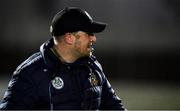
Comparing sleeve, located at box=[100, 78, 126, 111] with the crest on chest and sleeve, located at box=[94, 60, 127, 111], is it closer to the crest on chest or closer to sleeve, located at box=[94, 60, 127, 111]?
sleeve, located at box=[94, 60, 127, 111]

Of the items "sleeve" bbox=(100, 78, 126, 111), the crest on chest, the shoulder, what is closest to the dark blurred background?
"sleeve" bbox=(100, 78, 126, 111)

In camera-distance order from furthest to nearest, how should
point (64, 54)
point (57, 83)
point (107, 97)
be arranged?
point (107, 97) < point (64, 54) < point (57, 83)

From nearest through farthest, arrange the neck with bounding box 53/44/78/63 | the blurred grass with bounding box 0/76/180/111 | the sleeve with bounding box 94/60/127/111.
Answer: the neck with bounding box 53/44/78/63 < the sleeve with bounding box 94/60/127/111 < the blurred grass with bounding box 0/76/180/111

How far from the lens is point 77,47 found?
5.22 meters

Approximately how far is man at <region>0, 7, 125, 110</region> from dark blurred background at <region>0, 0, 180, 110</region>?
23.4 ft

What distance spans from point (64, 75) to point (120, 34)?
780 cm

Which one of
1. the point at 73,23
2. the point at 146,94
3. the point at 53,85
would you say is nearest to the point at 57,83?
the point at 53,85

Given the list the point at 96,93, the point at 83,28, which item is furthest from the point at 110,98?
the point at 83,28

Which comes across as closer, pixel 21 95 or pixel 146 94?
pixel 21 95

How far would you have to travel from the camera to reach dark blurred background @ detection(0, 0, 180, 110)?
12562mm

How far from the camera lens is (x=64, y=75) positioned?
16.6 feet

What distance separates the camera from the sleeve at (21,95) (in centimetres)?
488

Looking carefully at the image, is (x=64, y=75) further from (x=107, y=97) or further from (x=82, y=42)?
(x=107, y=97)

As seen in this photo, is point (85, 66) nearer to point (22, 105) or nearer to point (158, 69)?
point (22, 105)
